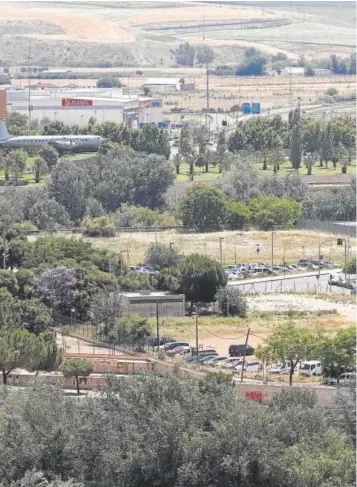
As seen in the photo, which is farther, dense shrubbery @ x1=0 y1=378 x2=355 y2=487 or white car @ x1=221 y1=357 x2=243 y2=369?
white car @ x1=221 y1=357 x2=243 y2=369

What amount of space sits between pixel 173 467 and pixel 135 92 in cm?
4379

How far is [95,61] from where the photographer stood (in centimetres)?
7575

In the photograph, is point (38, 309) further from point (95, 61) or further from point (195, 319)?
point (95, 61)

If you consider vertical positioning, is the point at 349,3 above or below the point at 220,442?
above

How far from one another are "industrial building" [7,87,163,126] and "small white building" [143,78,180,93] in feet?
34.4

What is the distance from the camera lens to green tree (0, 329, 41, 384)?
1945 cm

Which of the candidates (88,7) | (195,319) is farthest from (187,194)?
(88,7)

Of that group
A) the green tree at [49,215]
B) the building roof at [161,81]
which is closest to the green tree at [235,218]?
the green tree at [49,215]

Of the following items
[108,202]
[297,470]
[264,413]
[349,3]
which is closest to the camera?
[297,470]

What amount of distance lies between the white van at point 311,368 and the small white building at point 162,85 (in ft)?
139

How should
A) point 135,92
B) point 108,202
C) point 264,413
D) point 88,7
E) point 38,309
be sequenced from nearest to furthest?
1. point 264,413
2. point 38,309
3. point 108,202
4. point 135,92
5. point 88,7

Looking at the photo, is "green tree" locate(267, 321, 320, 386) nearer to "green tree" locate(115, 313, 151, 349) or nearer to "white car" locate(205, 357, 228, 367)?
"white car" locate(205, 357, 228, 367)

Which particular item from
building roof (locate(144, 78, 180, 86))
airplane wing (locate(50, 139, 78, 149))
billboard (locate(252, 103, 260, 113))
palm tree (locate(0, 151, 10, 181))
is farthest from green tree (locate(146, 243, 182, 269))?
building roof (locate(144, 78, 180, 86))

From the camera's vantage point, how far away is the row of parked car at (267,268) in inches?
1080
